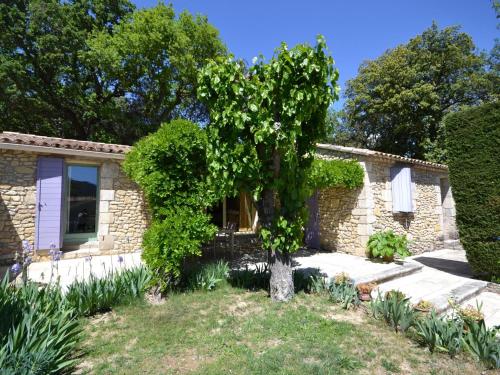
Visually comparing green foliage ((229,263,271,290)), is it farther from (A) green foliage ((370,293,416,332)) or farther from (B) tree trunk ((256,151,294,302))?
(A) green foliage ((370,293,416,332))

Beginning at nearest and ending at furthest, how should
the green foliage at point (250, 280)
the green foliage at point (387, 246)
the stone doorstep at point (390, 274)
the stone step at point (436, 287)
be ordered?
1. the stone step at point (436, 287)
2. the green foliage at point (250, 280)
3. the stone doorstep at point (390, 274)
4. the green foliage at point (387, 246)

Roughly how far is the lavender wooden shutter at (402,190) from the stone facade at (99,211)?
8.19 meters

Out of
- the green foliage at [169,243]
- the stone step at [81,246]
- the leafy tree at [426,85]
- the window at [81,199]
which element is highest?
the leafy tree at [426,85]

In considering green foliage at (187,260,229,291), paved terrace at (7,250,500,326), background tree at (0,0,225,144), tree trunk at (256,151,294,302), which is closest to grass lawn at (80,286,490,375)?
tree trunk at (256,151,294,302)

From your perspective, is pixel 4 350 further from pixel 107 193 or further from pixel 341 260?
pixel 341 260

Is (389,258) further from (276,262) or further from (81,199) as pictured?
(81,199)

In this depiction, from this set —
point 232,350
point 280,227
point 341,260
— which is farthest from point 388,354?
point 341,260

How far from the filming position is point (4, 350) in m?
2.60

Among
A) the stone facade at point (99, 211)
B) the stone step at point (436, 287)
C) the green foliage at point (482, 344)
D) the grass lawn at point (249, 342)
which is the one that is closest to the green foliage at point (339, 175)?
the stone step at point (436, 287)

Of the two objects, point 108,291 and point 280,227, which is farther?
point 280,227

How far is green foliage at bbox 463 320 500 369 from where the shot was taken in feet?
9.71

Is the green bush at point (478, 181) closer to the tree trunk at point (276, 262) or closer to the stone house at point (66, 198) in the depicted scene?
the tree trunk at point (276, 262)

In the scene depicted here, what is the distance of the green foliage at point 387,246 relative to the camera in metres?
7.70

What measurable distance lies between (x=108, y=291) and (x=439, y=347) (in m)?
4.57
